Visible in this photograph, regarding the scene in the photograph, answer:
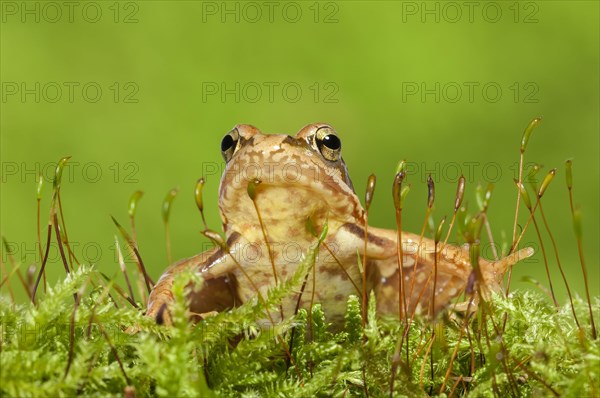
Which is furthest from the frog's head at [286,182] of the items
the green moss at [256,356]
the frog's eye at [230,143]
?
the green moss at [256,356]

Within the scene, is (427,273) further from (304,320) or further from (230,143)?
(230,143)

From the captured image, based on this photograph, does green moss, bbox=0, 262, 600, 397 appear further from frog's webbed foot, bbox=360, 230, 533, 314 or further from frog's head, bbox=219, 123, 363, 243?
frog's head, bbox=219, 123, 363, 243

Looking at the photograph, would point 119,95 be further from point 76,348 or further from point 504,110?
point 76,348

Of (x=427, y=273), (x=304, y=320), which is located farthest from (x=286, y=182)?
(x=427, y=273)

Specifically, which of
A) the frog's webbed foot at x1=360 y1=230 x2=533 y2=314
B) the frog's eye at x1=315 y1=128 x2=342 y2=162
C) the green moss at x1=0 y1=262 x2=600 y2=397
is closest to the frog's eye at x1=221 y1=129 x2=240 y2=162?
the frog's eye at x1=315 y1=128 x2=342 y2=162

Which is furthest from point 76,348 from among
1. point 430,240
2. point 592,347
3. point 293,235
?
point 430,240
